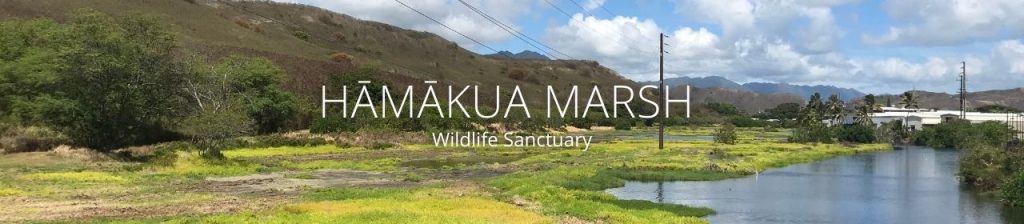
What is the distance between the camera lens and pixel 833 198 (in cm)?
4862

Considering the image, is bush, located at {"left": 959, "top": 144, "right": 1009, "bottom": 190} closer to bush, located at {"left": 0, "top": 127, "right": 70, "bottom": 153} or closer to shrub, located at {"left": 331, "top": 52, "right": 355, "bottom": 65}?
bush, located at {"left": 0, "top": 127, "right": 70, "bottom": 153}

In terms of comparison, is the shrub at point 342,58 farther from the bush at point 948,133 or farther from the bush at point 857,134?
the bush at point 948,133

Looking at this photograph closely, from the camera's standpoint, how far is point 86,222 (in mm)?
27469

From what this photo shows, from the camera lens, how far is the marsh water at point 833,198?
1561 inches

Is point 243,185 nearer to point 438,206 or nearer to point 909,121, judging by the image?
point 438,206

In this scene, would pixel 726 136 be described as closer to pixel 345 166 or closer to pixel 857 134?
pixel 857 134

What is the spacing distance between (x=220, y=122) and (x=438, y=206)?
95.3 feet

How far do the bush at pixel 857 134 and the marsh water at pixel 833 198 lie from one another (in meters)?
71.3

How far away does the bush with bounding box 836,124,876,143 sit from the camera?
13925cm

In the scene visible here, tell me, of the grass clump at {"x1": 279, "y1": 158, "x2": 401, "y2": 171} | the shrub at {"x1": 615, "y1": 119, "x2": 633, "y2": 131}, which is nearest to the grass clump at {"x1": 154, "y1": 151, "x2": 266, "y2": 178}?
the grass clump at {"x1": 279, "y1": 158, "x2": 401, "y2": 171}

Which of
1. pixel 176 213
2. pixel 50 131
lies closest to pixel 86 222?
pixel 176 213

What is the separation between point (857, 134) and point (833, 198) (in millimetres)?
99450

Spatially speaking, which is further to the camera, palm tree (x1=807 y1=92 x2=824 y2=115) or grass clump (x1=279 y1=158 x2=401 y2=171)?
palm tree (x1=807 y1=92 x2=824 y2=115)

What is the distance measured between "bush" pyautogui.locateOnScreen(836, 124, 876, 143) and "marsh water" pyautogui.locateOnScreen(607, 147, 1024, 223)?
71.3 metres
